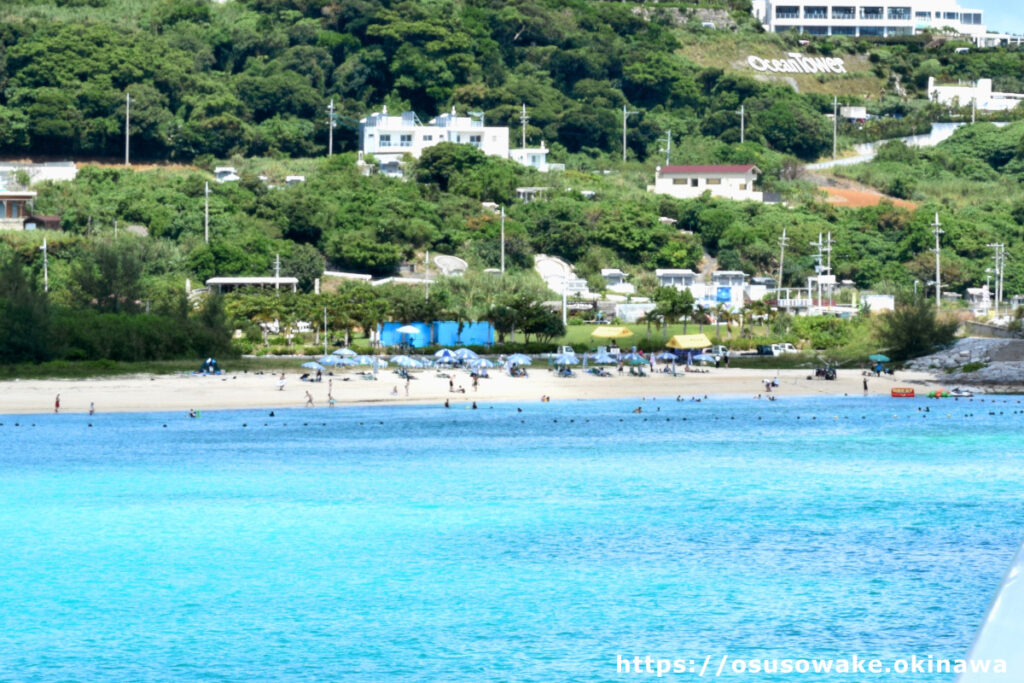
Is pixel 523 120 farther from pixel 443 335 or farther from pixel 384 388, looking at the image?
pixel 384 388

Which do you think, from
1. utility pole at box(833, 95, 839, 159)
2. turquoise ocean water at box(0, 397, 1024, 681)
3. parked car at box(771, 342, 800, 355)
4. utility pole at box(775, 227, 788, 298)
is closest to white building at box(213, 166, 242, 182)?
utility pole at box(775, 227, 788, 298)

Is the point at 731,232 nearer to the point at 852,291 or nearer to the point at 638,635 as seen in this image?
the point at 852,291

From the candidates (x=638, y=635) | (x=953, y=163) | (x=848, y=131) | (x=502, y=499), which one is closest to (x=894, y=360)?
(x=502, y=499)

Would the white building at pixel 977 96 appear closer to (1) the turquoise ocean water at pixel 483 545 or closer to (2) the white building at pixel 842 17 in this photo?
(2) the white building at pixel 842 17

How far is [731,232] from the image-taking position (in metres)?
93.4

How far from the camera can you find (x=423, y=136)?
344ft

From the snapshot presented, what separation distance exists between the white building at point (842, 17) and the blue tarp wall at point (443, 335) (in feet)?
322

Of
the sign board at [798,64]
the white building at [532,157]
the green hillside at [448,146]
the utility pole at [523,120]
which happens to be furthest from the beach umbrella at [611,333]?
the sign board at [798,64]

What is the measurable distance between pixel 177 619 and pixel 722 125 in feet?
340

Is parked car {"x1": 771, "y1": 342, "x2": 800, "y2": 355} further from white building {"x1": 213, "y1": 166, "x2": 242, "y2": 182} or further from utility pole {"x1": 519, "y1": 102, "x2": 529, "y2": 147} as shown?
utility pole {"x1": 519, "y1": 102, "x2": 529, "y2": 147}

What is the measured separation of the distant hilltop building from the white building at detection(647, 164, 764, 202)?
26.4 ft

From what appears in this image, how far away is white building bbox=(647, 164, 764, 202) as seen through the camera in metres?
104

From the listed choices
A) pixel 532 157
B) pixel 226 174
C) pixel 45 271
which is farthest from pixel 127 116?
pixel 45 271

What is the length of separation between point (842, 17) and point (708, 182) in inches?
2357
